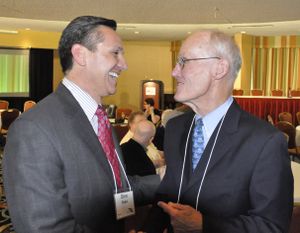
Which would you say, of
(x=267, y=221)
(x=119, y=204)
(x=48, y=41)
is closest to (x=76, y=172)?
(x=119, y=204)

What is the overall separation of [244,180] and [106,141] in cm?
61

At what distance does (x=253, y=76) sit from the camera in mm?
15680

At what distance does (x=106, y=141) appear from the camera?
1735 millimetres

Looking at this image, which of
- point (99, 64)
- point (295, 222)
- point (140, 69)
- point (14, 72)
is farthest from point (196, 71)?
point (140, 69)

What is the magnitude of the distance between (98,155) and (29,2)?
8.69 meters

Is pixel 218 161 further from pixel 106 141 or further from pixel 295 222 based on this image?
pixel 295 222

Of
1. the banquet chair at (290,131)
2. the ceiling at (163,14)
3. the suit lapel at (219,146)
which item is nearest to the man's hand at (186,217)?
the suit lapel at (219,146)

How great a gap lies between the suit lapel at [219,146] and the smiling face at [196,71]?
163 millimetres

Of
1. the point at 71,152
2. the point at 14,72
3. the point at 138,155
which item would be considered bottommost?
the point at 138,155

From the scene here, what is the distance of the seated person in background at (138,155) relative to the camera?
3.51 meters

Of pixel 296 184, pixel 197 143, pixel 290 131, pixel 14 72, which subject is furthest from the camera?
pixel 14 72

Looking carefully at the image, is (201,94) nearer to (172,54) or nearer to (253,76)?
(253,76)

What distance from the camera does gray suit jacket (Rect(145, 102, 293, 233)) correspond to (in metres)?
1.49

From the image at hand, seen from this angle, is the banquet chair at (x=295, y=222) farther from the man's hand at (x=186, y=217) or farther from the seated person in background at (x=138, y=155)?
the seated person in background at (x=138, y=155)
